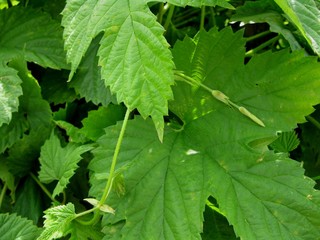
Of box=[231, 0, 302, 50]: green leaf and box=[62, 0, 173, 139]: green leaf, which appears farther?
box=[231, 0, 302, 50]: green leaf

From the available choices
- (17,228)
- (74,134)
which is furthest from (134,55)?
(17,228)

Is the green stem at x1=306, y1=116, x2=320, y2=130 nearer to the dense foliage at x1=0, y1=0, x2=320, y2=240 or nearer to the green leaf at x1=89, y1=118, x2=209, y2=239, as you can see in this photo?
the dense foliage at x1=0, y1=0, x2=320, y2=240

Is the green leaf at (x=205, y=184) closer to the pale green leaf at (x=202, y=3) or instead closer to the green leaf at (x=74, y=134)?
the green leaf at (x=74, y=134)

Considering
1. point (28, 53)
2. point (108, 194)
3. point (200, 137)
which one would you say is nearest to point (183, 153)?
point (200, 137)

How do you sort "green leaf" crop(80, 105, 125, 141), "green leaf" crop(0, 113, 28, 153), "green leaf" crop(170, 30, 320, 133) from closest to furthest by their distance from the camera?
"green leaf" crop(170, 30, 320, 133) → "green leaf" crop(80, 105, 125, 141) → "green leaf" crop(0, 113, 28, 153)

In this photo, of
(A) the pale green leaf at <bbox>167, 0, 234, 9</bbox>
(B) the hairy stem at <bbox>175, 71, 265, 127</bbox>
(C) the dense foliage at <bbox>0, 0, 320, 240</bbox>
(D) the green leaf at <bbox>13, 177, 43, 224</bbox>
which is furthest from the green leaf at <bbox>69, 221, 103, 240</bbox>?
(A) the pale green leaf at <bbox>167, 0, 234, 9</bbox>

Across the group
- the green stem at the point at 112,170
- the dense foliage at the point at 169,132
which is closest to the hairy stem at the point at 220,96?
the dense foliage at the point at 169,132
